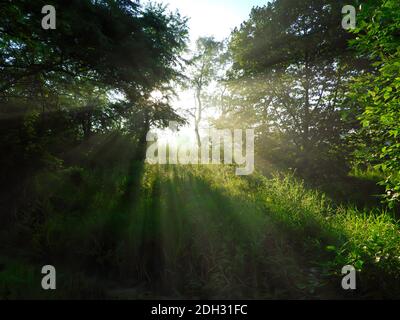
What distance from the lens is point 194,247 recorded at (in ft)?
16.3

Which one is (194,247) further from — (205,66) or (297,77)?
(205,66)

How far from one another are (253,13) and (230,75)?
315 centimetres

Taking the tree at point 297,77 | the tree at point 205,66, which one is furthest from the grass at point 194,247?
the tree at point 205,66

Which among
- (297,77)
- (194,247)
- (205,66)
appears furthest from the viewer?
(205,66)

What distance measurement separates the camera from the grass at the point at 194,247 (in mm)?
4188

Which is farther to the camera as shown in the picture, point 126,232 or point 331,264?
point 126,232

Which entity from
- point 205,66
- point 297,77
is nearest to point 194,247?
point 297,77

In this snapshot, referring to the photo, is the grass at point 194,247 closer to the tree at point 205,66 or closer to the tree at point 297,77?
the tree at point 297,77

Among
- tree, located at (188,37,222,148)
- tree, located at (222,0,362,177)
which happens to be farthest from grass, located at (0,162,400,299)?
tree, located at (188,37,222,148)

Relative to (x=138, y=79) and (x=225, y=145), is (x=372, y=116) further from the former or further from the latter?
(x=225, y=145)

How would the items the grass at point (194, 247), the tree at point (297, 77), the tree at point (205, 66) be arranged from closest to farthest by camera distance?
the grass at point (194, 247) → the tree at point (297, 77) → the tree at point (205, 66)

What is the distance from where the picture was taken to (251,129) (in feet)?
47.4
